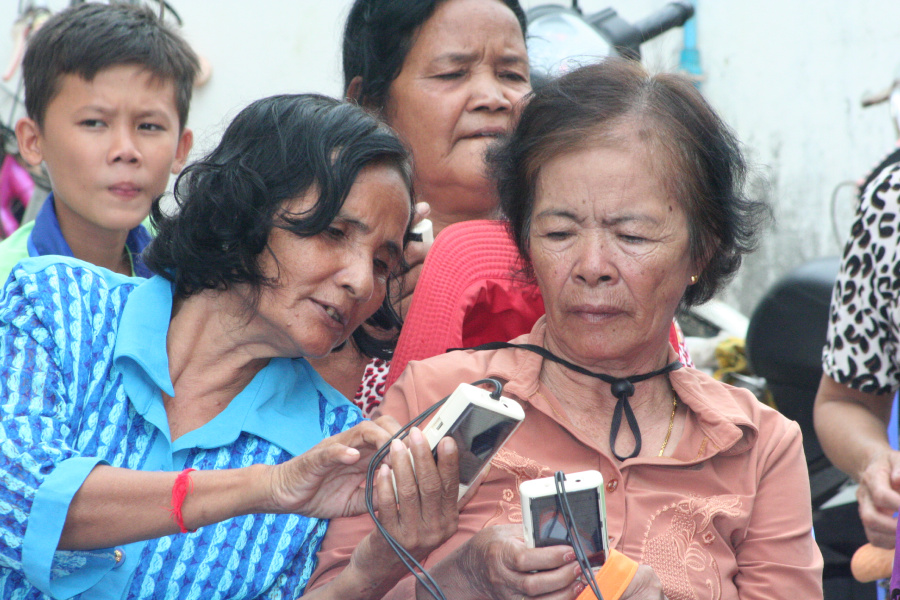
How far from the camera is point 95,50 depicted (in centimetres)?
280

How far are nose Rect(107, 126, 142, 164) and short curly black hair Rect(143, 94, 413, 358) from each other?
871mm

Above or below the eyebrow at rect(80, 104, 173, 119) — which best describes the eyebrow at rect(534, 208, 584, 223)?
below

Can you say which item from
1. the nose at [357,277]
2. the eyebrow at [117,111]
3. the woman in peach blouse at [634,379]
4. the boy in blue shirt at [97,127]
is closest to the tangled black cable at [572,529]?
the woman in peach blouse at [634,379]

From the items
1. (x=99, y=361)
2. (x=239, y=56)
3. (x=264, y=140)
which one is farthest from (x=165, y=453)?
(x=239, y=56)

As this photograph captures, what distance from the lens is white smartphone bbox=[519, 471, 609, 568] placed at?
1449mm

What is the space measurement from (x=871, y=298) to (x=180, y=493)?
1795 millimetres

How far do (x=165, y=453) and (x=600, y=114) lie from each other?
1.10 metres

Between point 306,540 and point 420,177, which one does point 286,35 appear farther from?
point 306,540

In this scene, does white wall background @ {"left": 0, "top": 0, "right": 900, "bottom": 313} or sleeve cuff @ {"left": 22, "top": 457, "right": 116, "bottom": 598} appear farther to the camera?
white wall background @ {"left": 0, "top": 0, "right": 900, "bottom": 313}

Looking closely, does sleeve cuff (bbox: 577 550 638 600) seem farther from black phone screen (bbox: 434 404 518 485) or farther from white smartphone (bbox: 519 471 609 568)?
black phone screen (bbox: 434 404 518 485)

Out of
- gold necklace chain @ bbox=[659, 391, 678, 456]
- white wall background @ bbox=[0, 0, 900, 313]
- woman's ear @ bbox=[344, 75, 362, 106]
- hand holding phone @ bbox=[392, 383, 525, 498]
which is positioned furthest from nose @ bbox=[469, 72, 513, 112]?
white wall background @ bbox=[0, 0, 900, 313]

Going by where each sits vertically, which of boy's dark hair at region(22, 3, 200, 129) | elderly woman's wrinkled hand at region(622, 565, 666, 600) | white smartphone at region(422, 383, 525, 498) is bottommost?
elderly woman's wrinkled hand at region(622, 565, 666, 600)

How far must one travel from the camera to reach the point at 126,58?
283 centimetres

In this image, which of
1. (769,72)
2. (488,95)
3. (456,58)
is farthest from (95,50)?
(769,72)
